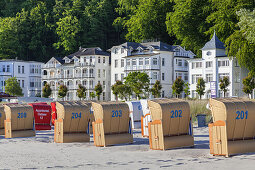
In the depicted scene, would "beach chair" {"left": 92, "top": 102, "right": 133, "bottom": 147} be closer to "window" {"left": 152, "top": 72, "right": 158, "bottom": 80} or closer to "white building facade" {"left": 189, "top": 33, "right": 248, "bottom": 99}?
"white building facade" {"left": 189, "top": 33, "right": 248, "bottom": 99}


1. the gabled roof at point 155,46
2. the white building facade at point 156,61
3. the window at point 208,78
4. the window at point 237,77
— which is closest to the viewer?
the window at point 237,77

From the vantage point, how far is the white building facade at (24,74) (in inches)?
3866

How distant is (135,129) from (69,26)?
255 ft

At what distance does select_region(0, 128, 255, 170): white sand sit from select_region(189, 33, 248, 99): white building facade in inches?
1940

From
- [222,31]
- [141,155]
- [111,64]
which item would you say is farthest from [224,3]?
[141,155]

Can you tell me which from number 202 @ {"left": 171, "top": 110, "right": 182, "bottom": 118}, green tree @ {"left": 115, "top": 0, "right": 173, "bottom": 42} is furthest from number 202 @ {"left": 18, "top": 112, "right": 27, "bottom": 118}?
green tree @ {"left": 115, "top": 0, "right": 173, "bottom": 42}

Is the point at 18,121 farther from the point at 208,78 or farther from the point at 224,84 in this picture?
the point at 208,78

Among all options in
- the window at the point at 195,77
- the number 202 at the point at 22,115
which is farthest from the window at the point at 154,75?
the number 202 at the point at 22,115

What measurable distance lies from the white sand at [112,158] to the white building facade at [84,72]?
70210 millimetres

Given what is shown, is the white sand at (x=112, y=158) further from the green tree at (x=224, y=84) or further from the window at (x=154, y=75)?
the window at (x=154, y=75)

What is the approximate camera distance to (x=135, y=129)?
99.1 feet

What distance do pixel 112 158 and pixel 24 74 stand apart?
8678 cm

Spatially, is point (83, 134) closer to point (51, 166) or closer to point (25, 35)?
point (51, 166)

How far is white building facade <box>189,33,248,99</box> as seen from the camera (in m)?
69.4
